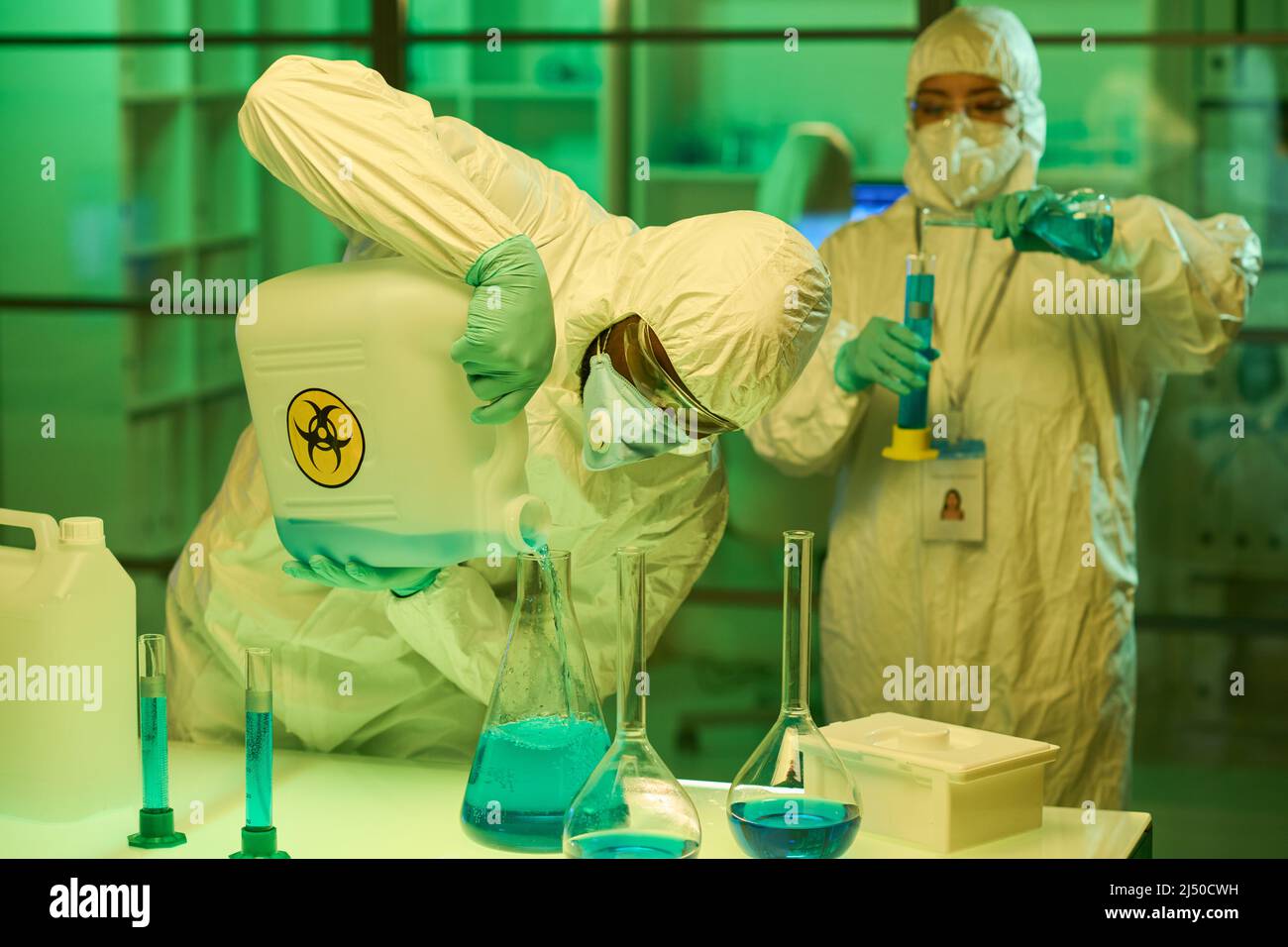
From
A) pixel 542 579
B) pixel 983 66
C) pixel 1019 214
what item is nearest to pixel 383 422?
pixel 542 579

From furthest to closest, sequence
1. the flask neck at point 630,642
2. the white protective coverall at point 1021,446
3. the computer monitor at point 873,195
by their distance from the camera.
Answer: the computer monitor at point 873,195, the white protective coverall at point 1021,446, the flask neck at point 630,642

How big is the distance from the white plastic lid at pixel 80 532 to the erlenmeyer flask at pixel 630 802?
539mm

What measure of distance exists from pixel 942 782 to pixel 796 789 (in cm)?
14

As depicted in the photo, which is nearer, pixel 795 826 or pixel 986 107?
pixel 795 826

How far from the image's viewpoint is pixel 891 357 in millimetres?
2350

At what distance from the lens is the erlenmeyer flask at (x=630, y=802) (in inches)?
51.6

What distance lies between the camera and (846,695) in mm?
2611

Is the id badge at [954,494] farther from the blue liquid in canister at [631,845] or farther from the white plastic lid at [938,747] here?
the blue liquid in canister at [631,845]

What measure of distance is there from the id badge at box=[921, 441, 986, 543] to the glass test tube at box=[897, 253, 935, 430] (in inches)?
5.2

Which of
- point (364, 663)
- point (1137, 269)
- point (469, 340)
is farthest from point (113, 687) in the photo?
point (1137, 269)

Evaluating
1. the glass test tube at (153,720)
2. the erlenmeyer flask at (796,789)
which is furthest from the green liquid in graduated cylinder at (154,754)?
the erlenmeyer flask at (796,789)

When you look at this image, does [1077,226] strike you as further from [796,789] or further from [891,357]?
[796,789]

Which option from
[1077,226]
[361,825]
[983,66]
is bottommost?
[361,825]
